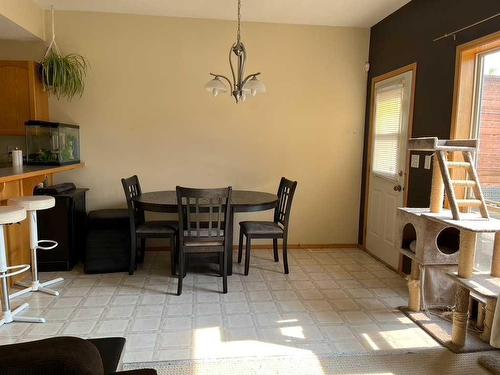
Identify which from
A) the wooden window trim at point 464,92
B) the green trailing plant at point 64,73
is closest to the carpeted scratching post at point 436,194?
the wooden window trim at point 464,92

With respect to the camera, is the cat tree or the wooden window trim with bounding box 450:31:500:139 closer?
the cat tree

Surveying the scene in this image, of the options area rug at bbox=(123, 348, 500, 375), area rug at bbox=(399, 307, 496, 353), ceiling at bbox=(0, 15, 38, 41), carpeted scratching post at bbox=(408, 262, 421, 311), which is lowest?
area rug at bbox=(123, 348, 500, 375)

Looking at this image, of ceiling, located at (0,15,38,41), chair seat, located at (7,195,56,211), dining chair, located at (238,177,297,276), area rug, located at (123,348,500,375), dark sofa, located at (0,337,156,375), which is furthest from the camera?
dining chair, located at (238,177,297,276)

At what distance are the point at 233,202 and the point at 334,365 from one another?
1.69 meters

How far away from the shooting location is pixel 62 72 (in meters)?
3.73

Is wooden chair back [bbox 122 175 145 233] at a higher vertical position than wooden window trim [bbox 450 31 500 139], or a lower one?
lower

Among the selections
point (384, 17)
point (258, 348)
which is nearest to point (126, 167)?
point (258, 348)

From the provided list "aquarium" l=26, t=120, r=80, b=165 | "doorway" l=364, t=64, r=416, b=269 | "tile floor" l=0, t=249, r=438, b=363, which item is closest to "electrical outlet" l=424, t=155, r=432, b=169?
"doorway" l=364, t=64, r=416, b=269

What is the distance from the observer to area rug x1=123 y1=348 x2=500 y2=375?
2100 millimetres

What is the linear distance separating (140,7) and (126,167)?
5.57 feet

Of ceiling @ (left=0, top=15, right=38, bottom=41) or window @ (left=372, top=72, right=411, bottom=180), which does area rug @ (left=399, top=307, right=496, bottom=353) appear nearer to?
window @ (left=372, top=72, right=411, bottom=180)

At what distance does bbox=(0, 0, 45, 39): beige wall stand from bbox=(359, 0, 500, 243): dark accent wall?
11.8 feet

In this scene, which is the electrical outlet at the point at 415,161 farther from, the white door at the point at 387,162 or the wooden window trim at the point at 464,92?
the wooden window trim at the point at 464,92

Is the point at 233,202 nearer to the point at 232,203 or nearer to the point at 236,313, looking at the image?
the point at 232,203
